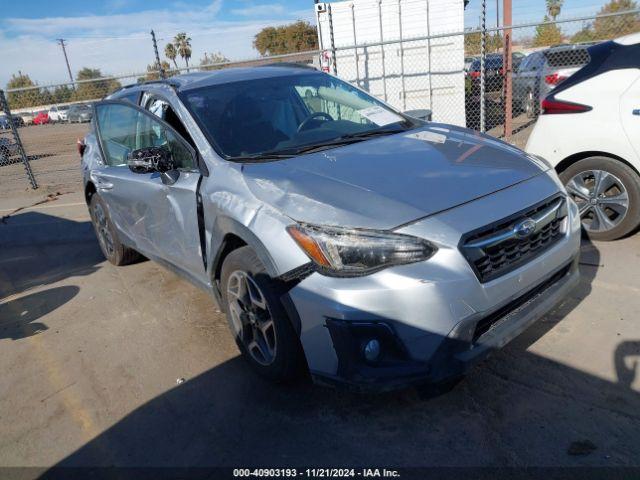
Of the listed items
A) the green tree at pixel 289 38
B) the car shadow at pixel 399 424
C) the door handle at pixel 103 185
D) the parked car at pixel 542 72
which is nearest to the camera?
the car shadow at pixel 399 424

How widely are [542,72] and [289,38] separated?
47.7m

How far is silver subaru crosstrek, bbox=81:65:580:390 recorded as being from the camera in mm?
2281

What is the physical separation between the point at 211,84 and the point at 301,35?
5369 centimetres

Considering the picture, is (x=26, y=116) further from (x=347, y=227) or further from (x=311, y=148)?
(x=347, y=227)

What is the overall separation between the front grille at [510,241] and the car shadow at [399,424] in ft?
2.21

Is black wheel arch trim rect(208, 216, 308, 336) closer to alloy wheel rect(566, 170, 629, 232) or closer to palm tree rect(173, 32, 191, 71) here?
alloy wheel rect(566, 170, 629, 232)

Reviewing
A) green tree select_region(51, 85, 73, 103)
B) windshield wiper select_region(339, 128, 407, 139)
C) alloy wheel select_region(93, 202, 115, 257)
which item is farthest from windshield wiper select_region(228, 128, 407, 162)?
green tree select_region(51, 85, 73, 103)

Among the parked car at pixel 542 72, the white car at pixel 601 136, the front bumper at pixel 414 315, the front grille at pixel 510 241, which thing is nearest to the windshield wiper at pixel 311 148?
the front bumper at pixel 414 315

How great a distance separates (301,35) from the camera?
176 feet

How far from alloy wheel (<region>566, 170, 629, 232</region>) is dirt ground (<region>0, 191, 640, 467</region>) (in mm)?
290

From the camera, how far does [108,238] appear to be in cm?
530

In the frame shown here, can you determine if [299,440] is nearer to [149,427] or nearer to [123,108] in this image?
[149,427]

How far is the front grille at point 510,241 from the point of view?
2.33 metres

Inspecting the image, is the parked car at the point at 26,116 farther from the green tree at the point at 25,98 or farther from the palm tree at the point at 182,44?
the palm tree at the point at 182,44
